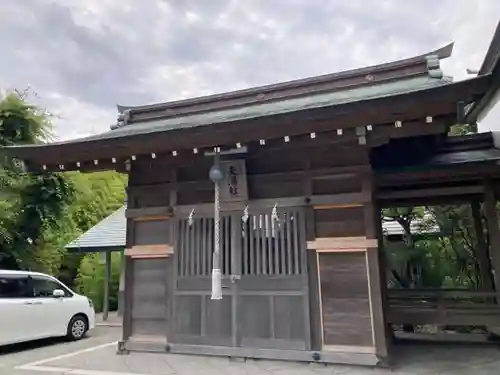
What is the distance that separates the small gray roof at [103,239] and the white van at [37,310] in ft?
9.11

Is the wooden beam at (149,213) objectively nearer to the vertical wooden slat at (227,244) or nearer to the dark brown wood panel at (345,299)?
the vertical wooden slat at (227,244)

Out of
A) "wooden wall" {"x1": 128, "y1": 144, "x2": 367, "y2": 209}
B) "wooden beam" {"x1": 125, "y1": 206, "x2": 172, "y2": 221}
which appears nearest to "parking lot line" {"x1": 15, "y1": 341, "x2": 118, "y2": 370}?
"wooden beam" {"x1": 125, "y1": 206, "x2": 172, "y2": 221}

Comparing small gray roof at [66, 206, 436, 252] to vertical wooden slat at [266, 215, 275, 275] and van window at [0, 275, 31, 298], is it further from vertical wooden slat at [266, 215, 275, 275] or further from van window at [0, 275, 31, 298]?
vertical wooden slat at [266, 215, 275, 275]

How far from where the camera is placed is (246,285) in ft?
15.0

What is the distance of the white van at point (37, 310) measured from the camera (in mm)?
5676

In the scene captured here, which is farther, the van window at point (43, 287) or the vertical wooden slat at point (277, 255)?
the van window at point (43, 287)

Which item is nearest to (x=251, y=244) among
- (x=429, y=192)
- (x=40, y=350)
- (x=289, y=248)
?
(x=289, y=248)

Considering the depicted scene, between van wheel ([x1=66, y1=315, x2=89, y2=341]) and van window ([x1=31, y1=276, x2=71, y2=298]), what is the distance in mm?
486

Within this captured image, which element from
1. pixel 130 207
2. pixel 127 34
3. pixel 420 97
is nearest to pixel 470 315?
pixel 420 97

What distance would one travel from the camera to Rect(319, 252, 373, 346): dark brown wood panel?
161 inches

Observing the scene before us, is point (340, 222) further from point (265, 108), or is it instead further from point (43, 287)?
point (43, 287)

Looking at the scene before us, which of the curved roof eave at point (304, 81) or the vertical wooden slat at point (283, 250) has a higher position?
the curved roof eave at point (304, 81)

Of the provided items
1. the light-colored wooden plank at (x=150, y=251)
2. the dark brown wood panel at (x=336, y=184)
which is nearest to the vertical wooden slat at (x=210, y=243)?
the light-colored wooden plank at (x=150, y=251)

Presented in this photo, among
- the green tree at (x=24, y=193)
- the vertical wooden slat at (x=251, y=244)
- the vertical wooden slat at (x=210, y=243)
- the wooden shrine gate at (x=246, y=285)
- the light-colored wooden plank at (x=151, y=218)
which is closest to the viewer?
the wooden shrine gate at (x=246, y=285)
